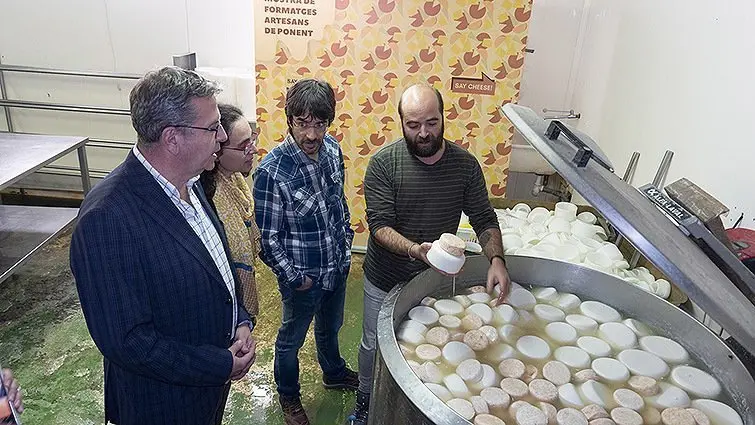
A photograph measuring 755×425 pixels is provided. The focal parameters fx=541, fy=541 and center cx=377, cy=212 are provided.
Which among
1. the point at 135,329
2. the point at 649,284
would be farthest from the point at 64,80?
the point at 649,284

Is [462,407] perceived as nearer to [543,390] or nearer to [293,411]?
[543,390]

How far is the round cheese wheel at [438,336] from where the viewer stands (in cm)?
171

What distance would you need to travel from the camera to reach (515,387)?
5.06ft

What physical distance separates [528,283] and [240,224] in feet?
3.61

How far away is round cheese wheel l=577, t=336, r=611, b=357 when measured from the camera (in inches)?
67.3

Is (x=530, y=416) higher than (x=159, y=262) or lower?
lower

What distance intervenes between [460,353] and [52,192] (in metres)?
4.26

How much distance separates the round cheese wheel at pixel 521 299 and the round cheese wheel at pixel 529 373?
0.30 meters

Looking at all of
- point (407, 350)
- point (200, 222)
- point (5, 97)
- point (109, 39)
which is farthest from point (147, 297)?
point (5, 97)

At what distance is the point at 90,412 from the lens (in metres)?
2.54

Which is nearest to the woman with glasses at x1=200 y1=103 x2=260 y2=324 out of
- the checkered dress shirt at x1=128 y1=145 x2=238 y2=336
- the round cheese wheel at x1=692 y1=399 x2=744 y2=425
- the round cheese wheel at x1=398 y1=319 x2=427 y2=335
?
the checkered dress shirt at x1=128 y1=145 x2=238 y2=336

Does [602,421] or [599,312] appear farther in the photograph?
[599,312]

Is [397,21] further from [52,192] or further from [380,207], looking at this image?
[52,192]

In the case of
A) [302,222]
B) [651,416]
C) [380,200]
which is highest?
[380,200]
